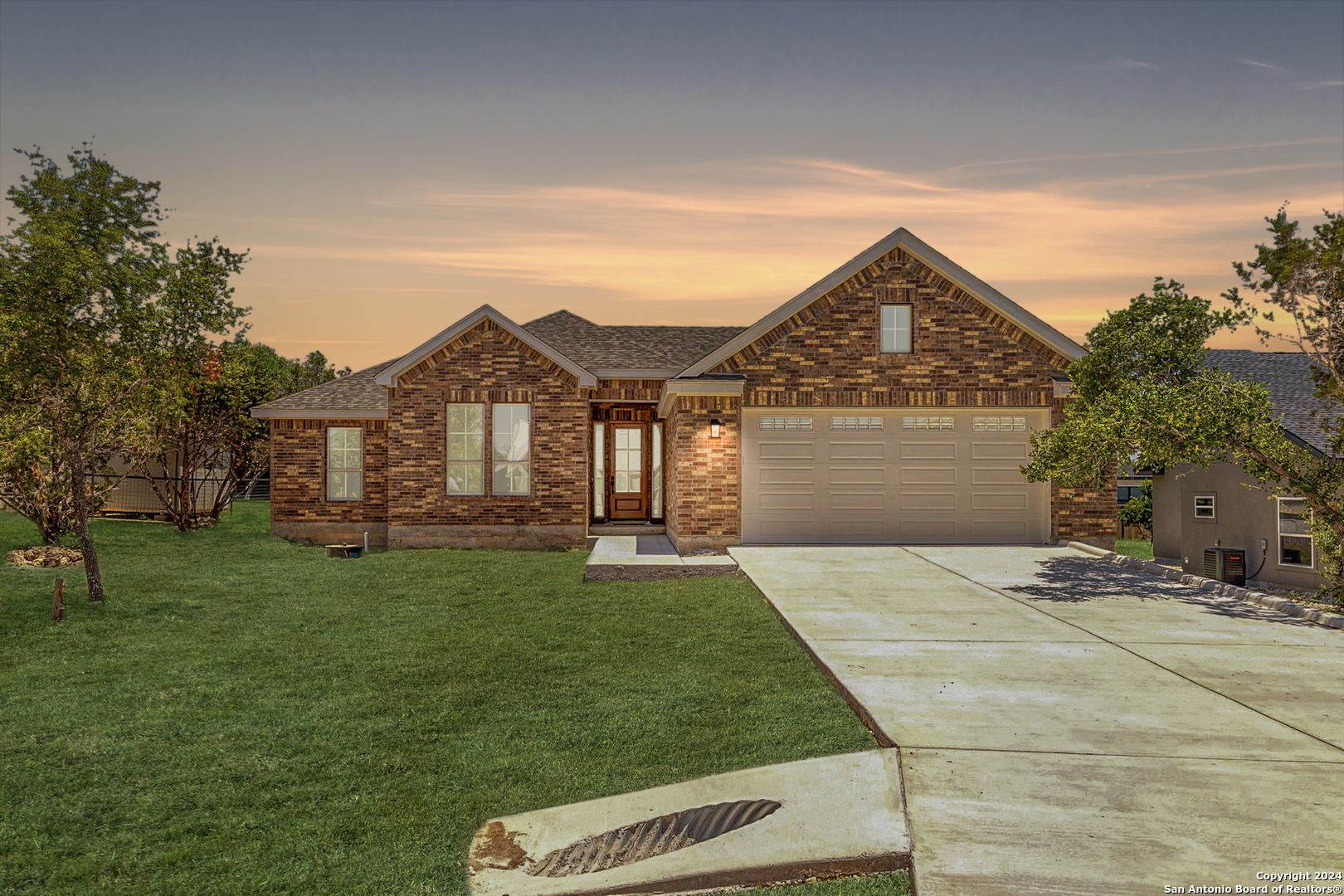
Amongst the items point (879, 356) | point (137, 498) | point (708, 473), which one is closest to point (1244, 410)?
point (879, 356)

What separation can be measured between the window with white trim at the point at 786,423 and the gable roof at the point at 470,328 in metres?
4.03

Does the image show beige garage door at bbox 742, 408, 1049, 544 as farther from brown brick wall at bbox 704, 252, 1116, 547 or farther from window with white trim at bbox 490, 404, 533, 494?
window with white trim at bbox 490, 404, 533, 494

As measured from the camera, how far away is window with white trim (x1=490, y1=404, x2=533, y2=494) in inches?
739

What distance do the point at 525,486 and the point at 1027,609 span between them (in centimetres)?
1127

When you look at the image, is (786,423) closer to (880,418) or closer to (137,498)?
(880,418)

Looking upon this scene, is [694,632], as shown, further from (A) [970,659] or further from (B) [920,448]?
(B) [920,448]

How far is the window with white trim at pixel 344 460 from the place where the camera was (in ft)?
66.9

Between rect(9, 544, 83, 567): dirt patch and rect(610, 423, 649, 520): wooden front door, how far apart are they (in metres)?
10.8

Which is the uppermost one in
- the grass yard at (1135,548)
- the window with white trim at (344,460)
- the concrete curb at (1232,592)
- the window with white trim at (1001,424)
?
the window with white trim at (1001,424)

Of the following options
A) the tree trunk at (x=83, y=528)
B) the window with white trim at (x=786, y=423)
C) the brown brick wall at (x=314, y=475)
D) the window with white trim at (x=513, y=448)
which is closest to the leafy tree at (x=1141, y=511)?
the window with white trim at (x=786, y=423)

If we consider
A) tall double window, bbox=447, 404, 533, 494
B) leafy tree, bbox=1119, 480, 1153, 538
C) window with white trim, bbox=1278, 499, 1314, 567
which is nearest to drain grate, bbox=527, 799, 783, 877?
window with white trim, bbox=1278, 499, 1314, 567

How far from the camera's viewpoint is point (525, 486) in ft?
61.5

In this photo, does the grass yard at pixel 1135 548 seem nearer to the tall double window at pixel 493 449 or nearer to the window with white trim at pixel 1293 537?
the window with white trim at pixel 1293 537

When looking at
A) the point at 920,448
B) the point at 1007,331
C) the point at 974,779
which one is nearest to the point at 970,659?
the point at 974,779
